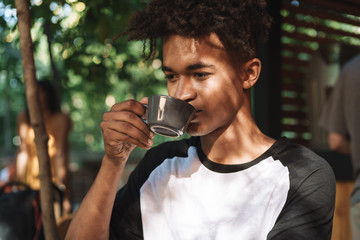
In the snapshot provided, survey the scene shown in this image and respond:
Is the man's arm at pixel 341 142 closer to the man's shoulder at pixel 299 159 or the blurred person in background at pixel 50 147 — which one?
the man's shoulder at pixel 299 159

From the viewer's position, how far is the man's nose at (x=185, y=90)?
146cm

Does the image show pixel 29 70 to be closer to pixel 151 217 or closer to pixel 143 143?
pixel 143 143

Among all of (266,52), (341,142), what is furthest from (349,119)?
(266,52)

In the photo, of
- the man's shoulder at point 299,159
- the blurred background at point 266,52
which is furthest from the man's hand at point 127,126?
the blurred background at point 266,52

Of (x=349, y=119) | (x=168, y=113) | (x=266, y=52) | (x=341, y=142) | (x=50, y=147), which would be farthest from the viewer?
(x=50, y=147)

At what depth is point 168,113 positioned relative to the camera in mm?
1302

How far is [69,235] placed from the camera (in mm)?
1548

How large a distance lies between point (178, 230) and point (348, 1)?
2083 mm

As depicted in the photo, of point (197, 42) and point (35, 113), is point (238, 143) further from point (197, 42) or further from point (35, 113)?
point (35, 113)

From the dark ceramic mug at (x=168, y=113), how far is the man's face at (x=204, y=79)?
124 mm

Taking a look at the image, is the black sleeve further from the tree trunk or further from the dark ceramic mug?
the tree trunk

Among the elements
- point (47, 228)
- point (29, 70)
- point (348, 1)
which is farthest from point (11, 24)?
point (348, 1)

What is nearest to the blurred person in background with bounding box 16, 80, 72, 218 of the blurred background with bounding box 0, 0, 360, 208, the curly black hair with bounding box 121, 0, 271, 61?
the blurred background with bounding box 0, 0, 360, 208

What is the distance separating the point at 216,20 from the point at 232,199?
66 cm
